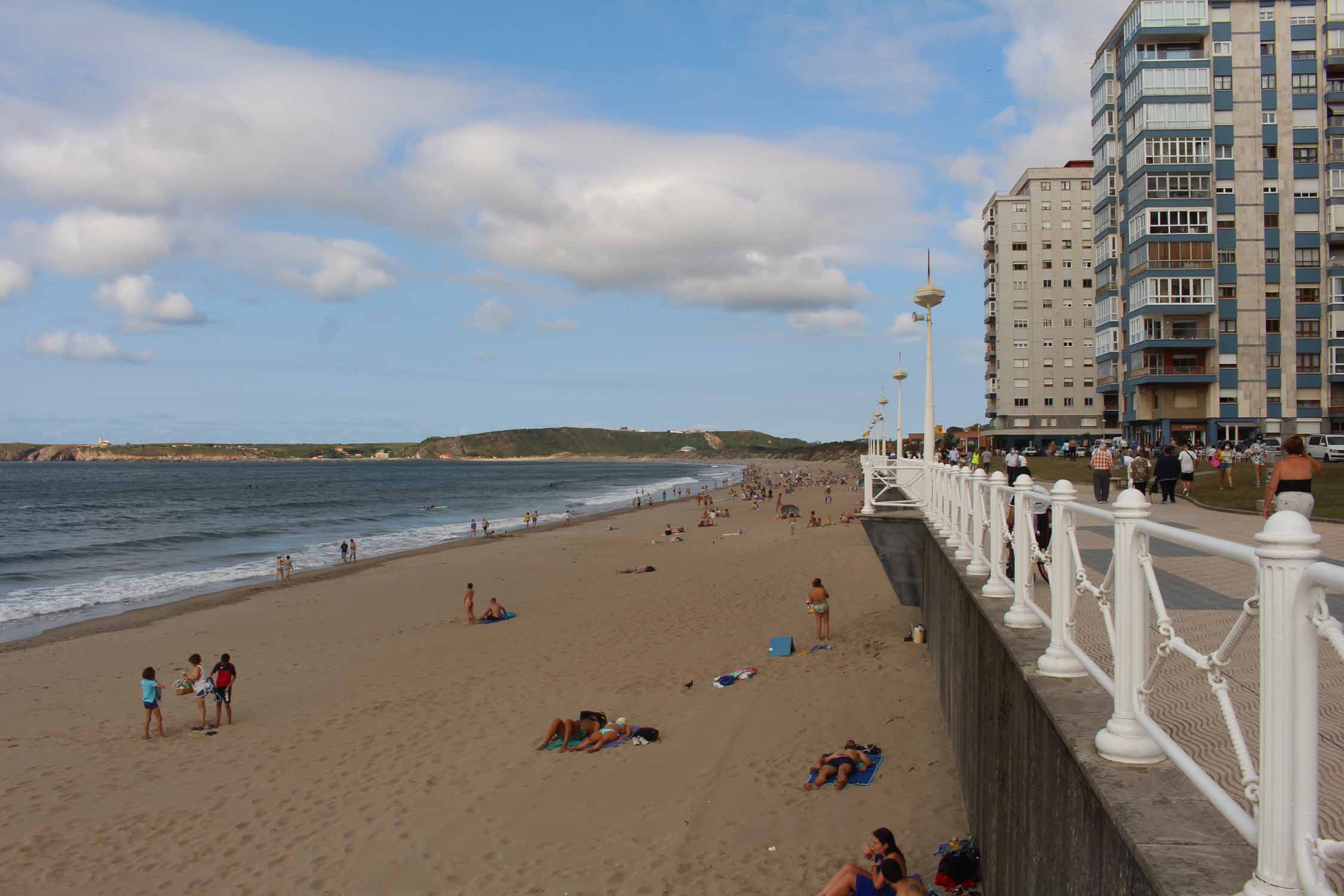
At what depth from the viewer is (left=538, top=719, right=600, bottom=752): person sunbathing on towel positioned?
32.9 feet

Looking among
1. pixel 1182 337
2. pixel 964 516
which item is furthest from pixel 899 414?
pixel 1182 337

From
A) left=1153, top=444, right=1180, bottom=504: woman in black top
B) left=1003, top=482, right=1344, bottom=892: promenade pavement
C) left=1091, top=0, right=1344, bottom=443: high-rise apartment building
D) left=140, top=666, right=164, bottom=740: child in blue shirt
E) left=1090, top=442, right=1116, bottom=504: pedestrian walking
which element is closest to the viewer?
left=1003, top=482, right=1344, bottom=892: promenade pavement

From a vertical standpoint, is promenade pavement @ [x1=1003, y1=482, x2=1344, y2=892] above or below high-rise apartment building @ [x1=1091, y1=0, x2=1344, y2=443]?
below

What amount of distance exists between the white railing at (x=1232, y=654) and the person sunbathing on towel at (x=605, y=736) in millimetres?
5888

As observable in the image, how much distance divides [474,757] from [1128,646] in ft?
27.8

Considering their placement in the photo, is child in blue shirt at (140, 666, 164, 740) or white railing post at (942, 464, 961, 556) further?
child in blue shirt at (140, 666, 164, 740)

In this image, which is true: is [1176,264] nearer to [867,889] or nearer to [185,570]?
[185,570]

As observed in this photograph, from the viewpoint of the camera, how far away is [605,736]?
9.86m

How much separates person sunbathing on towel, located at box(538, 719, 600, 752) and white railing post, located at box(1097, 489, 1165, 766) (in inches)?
306

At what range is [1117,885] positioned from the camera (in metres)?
2.51

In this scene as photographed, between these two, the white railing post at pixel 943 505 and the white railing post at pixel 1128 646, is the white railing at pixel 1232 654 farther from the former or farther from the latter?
the white railing post at pixel 943 505

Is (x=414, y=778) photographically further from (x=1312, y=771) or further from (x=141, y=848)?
(x=1312, y=771)

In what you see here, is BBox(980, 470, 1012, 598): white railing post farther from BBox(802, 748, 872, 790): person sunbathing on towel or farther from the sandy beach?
BBox(802, 748, 872, 790): person sunbathing on towel

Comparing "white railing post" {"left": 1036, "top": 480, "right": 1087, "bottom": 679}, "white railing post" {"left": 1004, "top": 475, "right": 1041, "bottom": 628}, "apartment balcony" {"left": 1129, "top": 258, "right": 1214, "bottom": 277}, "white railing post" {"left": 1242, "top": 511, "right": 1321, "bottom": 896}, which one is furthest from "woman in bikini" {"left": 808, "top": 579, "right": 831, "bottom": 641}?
"apartment balcony" {"left": 1129, "top": 258, "right": 1214, "bottom": 277}
